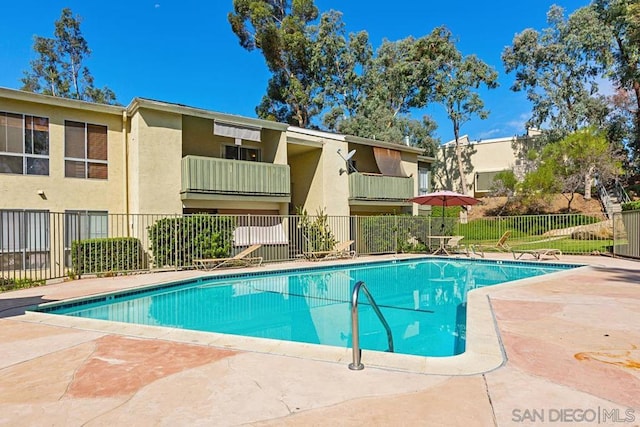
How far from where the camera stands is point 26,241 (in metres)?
12.7

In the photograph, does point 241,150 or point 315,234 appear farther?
point 241,150

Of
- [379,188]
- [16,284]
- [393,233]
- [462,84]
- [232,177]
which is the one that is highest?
[462,84]

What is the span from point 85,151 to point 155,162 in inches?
103

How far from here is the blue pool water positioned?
23.0 feet

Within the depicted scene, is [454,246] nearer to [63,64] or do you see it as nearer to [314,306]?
[314,306]

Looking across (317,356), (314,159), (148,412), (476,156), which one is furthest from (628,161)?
(148,412)

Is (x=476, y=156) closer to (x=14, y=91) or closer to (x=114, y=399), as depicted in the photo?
(x=14, y=91)

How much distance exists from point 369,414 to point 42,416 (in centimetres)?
269

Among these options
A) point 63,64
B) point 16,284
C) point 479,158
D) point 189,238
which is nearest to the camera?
point 16,284

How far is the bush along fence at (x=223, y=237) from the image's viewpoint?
41.5 feet

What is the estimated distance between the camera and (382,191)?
2228 cm

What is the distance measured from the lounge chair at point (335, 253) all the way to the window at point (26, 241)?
32.5 ft

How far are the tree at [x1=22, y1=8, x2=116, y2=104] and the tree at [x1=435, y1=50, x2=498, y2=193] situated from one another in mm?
31965

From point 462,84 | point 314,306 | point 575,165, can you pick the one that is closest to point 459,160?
point 462,84
